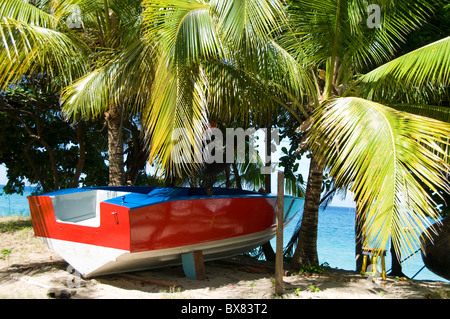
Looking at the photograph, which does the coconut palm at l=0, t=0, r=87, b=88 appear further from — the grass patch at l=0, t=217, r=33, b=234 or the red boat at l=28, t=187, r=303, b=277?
the grass patch at l=0, t=217, r=33, b=234

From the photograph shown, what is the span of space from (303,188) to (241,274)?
A: 4.08m

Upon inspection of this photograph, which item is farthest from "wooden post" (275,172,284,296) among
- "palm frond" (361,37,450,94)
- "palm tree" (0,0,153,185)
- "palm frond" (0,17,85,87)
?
"palm frond" (0,17,85,87)

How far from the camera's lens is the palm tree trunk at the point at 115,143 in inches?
277

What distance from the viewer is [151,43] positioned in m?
4.98

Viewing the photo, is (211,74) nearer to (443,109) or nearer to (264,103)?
(264,103)

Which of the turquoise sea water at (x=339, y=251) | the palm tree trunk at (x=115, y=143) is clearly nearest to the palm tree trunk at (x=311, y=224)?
the palm tree trunk at (x=115, y=143)

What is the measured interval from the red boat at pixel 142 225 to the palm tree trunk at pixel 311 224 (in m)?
0.75

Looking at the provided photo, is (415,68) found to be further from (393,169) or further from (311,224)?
(311,224)

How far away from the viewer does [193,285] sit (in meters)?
5.34

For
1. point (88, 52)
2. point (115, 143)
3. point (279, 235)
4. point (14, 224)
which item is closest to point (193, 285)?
point (279, 235)

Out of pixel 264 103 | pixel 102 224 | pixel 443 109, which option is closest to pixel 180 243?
pixel 102 224

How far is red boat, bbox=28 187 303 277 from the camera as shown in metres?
4.99

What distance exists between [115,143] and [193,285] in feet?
→ 9.90

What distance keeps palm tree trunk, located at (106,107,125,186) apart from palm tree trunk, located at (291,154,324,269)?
11.0 feet
